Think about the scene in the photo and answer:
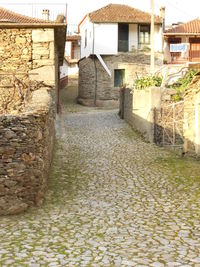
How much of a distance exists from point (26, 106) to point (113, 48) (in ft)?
72.1

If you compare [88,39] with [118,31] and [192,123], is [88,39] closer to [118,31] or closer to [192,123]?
[118,31]

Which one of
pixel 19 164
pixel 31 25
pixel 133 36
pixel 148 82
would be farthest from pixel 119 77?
pixel 19 164

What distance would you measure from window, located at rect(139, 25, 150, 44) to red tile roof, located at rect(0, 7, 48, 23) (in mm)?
16935

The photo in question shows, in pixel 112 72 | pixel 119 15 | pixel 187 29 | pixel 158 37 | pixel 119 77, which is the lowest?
pixel 119 77

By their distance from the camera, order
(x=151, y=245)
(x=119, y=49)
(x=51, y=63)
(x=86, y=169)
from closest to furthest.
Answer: (x=151, y=245) → (x=86, y=169) → (x=51, y=63) → (x=119, y=49)

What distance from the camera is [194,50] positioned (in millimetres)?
34531

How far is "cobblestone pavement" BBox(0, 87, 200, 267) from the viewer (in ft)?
19.4

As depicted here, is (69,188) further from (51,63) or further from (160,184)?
(51,63)

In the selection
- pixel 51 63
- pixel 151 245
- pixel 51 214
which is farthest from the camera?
pixel 51 63

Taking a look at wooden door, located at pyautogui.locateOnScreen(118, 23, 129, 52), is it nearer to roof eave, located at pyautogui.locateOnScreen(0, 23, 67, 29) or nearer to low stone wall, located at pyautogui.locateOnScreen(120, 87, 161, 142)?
low stone wall, located at pyautogui.locateOnScreen(120, 87, 161, 142)

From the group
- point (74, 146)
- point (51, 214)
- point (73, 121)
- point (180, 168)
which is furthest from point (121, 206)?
point (73, 121)

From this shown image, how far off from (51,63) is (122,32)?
18.7 metres

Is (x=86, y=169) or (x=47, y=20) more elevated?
(x=47, y=20)

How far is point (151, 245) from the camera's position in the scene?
20.7ft
